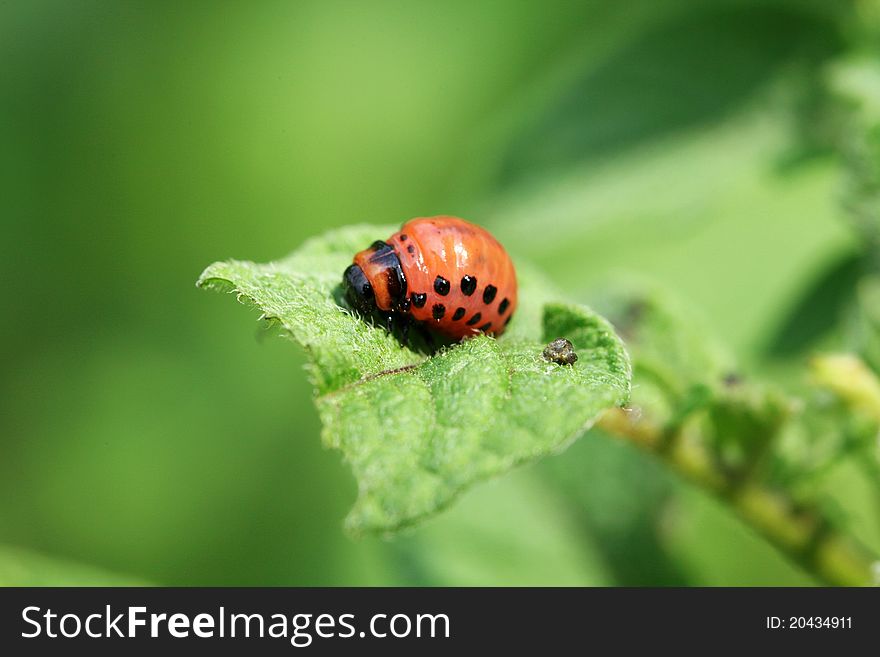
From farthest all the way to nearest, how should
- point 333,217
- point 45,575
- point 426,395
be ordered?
point 333,217 → point 45,575 → point 426,395

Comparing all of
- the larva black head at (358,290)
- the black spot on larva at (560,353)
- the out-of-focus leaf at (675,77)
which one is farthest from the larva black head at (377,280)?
the out-of-focus leaf at (675,77)

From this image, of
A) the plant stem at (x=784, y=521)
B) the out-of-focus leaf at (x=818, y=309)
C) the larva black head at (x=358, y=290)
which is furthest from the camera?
the out-of-focus leaf at (x=818, y=309)

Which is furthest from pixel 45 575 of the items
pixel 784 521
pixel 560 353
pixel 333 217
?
pixel 333 217

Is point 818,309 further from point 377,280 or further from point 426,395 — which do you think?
point 426,395

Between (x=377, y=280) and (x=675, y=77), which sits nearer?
(x=377, y=280)

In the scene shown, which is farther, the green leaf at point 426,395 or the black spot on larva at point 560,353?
the black spot on larva at point 560,353
